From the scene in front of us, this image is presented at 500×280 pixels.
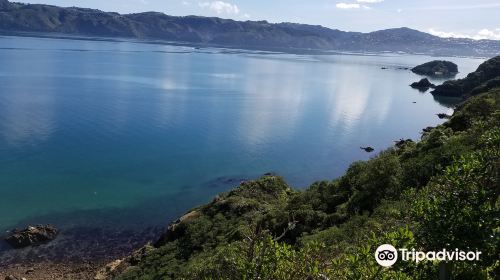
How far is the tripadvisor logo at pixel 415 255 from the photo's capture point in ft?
40.6

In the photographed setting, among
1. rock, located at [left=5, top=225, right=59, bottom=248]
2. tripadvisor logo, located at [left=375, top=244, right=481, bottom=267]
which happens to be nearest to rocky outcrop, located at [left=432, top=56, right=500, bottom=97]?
rock, located at [left=5, top=225, right=59, bottom=248]

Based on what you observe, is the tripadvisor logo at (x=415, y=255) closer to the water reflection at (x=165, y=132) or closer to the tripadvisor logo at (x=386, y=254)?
the tripadvisor logo at (x=386, y=254)

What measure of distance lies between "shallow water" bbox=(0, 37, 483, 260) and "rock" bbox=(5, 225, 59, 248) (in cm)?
276

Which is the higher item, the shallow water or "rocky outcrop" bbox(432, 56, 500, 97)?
"rocky outcrop" bbox(432, 56, 500, 97)

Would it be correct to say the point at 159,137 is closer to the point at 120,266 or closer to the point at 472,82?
the point at 120,266

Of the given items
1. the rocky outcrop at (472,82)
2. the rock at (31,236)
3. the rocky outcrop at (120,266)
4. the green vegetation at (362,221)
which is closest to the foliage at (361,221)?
the green vegetation at (362,221)

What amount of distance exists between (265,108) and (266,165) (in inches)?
1999

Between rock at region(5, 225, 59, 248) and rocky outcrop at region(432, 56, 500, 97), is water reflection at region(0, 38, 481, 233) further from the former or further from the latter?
rocky outcrop at region(432, 56, 500, 97)

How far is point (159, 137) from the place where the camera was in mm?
90500

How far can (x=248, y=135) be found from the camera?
96.4 m

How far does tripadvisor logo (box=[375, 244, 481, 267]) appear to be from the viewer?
488 inches

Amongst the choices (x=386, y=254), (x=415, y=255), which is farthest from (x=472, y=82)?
(x=386, y=254)

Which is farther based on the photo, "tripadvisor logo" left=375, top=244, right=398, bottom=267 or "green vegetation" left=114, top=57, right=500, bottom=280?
"green vegetation" left=114, top=57, right=500, bottom=280

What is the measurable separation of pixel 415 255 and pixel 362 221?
1808 cm
